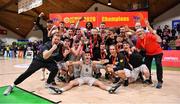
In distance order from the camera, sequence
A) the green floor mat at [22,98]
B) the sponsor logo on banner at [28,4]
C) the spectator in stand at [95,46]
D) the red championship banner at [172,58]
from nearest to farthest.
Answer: the green floor mat at [22,98]
the spectator in stand at [95,46]
the sponsor logo on banner at [28,4]
the red championship banner at [172,58]

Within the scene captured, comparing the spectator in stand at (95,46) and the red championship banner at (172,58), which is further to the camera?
the red championship banner at (172,58)

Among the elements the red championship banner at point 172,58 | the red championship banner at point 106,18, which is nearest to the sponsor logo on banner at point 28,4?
the red championship banner at point 106,18

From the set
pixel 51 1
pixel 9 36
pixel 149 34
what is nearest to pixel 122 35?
pixel 149 34

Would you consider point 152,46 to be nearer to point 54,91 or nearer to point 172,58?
point 54,91

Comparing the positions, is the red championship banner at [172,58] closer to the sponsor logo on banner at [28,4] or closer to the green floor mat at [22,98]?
the sponsor logo on banner at [28,4]

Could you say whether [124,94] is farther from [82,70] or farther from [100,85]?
[82,70]

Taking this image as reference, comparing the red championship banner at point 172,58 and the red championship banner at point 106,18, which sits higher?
the red championship banner at point 106,18

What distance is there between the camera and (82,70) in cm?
474

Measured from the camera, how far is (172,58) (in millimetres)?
9203

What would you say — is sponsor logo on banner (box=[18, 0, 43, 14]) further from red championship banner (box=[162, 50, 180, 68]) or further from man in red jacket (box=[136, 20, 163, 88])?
red championship banner (box=[162, 50, 180, 68])

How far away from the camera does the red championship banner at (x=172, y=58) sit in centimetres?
896

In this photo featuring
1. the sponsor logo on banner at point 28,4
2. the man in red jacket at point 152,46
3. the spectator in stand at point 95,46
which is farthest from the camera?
the sponsor logo on banner at point 28,4

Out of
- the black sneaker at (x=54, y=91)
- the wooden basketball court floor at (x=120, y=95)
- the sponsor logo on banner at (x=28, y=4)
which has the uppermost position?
the sponsor logo on banner at (x=28, y=4)

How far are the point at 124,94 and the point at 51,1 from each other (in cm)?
1340
